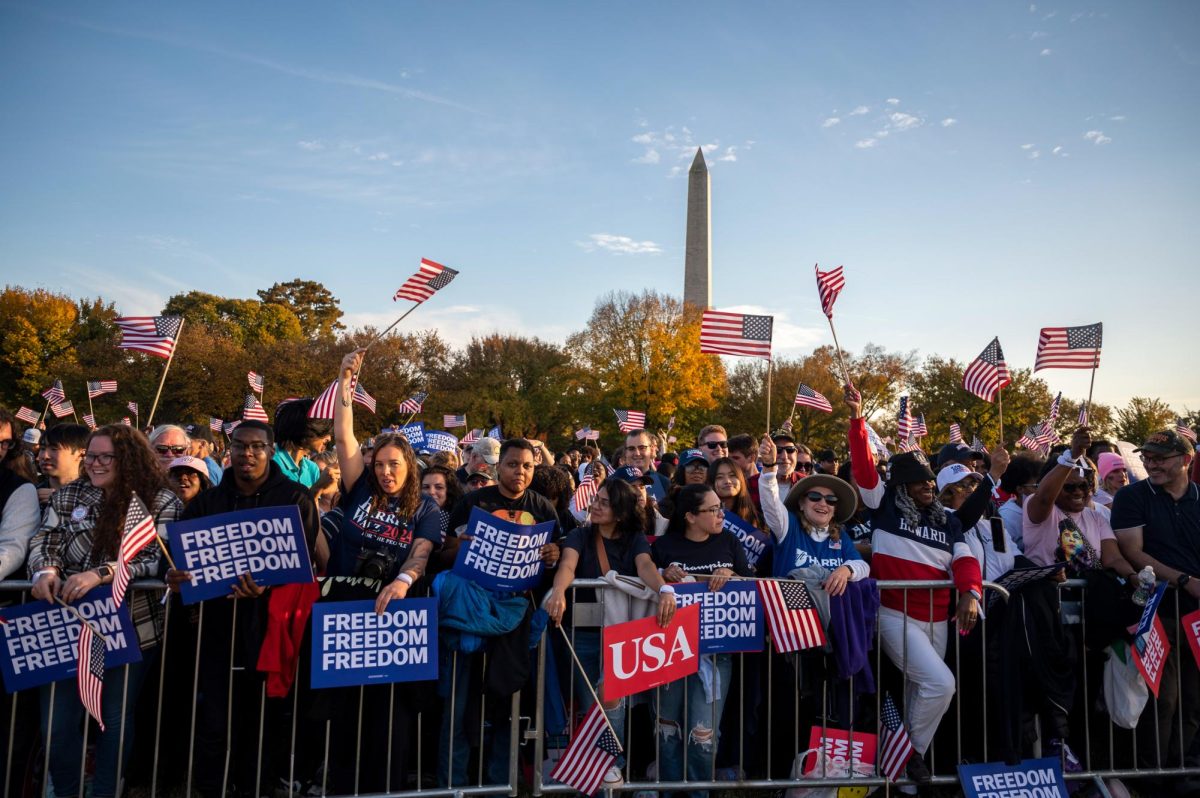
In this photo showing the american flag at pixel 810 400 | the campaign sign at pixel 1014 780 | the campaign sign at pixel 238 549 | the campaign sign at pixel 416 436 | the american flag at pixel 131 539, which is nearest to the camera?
the american flag at pixel 131 539

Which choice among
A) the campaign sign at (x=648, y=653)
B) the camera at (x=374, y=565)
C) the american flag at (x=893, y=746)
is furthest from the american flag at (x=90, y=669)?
the american flag at (x=893, y=746)

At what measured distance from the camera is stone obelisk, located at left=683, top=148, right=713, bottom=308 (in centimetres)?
4519

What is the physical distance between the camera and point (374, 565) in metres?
4.30

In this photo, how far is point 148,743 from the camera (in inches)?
182

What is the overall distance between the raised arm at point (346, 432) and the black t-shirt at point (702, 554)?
185 centimetres

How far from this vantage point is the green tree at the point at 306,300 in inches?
2611

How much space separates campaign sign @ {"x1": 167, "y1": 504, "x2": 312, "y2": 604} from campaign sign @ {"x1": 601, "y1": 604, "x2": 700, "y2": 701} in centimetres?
166

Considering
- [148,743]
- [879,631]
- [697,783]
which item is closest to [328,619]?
[148,743]

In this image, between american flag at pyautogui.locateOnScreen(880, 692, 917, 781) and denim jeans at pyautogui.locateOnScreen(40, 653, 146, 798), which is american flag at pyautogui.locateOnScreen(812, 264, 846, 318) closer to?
american flag at pyautogui.locateOnScreen(880, 692, 917, 781)

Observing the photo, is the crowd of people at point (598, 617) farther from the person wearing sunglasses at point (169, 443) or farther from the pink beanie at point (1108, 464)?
the pink beanie at point (1108, 464)

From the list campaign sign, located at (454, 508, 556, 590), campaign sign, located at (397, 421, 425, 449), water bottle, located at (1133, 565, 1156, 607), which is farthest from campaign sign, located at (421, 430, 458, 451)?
water bottle, located at (1133, 565, 1156, 607)

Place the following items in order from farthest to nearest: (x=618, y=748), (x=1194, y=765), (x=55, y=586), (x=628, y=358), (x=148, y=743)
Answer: (x=628, y=358), (x=1194, y=765), (x=148, y=743), (x=618, y=748), (x=55, y=586)

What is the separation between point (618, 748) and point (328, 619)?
5.47ft

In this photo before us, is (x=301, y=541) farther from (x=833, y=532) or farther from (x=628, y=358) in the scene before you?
(x=628, y=358)
